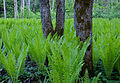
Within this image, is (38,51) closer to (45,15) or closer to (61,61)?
(61,61)

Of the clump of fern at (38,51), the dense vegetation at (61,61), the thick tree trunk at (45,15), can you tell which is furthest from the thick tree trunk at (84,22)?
the thick tree trunk at (45,15)

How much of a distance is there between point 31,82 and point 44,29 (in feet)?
3.52

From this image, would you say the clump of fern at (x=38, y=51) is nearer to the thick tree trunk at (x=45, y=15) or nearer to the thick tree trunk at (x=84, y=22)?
the thick tree trunk at (x=84, y=22)

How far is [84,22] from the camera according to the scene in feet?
4.33

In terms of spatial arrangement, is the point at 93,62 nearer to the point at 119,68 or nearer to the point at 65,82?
the point at 119,68

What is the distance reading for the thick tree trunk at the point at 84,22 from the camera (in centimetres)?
129

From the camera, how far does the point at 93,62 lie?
4.83ft

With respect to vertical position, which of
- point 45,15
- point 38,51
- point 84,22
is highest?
point 45,15

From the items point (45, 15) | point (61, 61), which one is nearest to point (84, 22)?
point (61, 61)

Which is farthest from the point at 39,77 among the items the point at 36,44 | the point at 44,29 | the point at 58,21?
the point at 58,21

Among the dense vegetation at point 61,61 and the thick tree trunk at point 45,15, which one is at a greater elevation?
the thick tree trunk at point 45,15

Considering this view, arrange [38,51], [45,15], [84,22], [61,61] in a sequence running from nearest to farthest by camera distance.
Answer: [61,61] < [84,22] < [38,51] < [45,15]

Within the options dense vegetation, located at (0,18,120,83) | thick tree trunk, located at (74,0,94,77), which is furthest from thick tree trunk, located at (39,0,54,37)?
thick tree trunk, located at (74,0,94,77)

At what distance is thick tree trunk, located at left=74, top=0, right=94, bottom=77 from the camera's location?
1.29 meters
